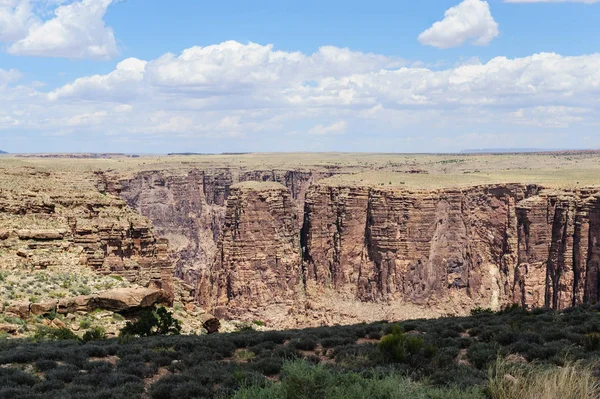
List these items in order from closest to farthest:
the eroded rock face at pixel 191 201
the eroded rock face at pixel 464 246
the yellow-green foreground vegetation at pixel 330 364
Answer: the yellow-green foreground vegetation at pixel 330 364 → the eroded rock face at pixel 464 246 → the eroded rock face at pixel 191 201

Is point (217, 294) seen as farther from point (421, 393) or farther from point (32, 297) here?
point (421, 393)

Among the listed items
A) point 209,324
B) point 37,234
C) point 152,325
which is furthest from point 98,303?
point 37,234

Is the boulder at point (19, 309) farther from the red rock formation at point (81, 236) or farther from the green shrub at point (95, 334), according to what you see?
the red rock formation at point (81, 236)

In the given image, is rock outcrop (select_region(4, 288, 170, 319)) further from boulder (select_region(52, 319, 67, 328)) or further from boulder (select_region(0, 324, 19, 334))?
boulder (select_region(0, 324, 19, 334))

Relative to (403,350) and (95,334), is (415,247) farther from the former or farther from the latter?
(403,350)

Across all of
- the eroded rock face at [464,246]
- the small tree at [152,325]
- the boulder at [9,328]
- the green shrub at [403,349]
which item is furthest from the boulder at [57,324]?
the eroded rock face at [464,246]

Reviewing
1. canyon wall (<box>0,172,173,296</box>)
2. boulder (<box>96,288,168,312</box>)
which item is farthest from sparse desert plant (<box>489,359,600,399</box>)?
canyon wall (<box>0,172,173,296</box>)
